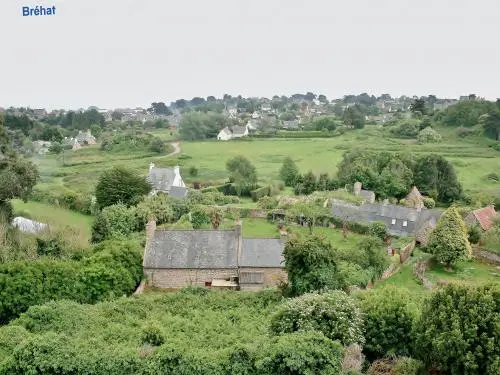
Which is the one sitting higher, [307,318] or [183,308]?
[307,318]

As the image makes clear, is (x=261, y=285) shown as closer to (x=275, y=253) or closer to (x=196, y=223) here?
(x=275, y=253)

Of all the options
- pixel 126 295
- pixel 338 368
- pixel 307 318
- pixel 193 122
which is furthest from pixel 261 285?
pixel 193 122

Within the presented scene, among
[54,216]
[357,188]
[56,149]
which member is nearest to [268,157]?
[357,188]

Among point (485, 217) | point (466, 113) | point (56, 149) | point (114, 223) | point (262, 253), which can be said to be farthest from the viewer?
point (466, 113)

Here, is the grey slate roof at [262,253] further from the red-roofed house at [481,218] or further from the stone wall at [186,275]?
the red-roofed house at [481,218]

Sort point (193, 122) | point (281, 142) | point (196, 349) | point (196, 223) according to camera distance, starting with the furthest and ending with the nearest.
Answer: point (193, 122), point (281, 142), point (196, 223), point (196, 349)

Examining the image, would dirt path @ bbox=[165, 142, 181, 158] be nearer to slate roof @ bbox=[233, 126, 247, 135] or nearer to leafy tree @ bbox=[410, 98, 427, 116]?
slate roof @ bbox=[233, 126, 247, 135]

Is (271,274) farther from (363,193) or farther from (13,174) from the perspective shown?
(363,193)
